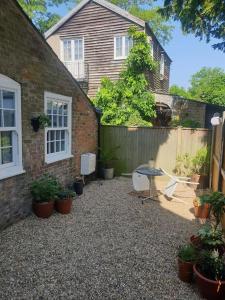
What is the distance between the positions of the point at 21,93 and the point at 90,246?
3327mm

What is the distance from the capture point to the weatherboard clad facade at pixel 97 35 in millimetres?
14648

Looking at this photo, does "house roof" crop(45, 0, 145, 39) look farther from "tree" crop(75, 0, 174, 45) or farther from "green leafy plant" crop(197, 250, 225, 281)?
"green leafy plant" crop(197, 250, 225, 281)

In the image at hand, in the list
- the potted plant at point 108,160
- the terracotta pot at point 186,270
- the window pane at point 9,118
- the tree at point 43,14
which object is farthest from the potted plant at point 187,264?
the tree at point 43,14

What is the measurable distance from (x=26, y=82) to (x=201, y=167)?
21.7ft

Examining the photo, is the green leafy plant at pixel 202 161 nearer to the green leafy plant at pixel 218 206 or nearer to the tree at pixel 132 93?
the tree at pixel 132 93

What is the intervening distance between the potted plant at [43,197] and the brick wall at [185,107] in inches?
395

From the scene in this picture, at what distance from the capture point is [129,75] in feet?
43.8

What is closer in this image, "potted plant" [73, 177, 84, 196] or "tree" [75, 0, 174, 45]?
"potted plant" [73, 177, 84, 196]

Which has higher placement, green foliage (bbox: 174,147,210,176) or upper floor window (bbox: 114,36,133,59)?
upper floor window (bbox: 114,36,133,59)

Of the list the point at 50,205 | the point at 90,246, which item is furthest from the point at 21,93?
the point at 90,246

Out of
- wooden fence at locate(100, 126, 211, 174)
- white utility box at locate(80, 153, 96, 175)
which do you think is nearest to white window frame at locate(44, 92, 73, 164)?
white utility box at locate(80, 153, 96, 175)

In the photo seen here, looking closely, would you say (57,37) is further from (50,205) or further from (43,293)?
(43,293)

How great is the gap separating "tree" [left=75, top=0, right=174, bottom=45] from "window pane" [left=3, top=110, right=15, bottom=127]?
2325 cm

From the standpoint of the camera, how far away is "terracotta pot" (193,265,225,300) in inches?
116
